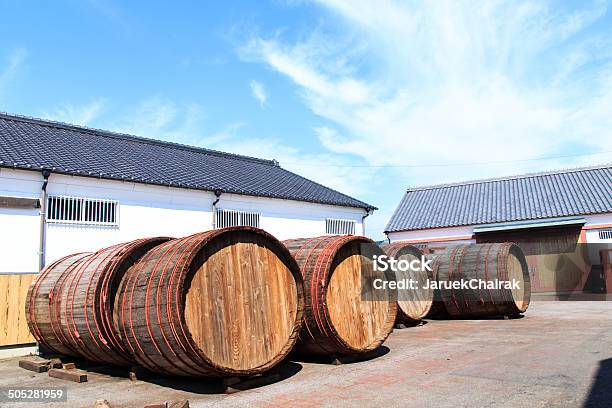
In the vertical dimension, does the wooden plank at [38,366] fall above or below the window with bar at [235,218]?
below

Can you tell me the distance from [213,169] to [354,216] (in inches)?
223

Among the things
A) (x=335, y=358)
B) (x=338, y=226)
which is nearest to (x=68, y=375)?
(x=335, y=358)

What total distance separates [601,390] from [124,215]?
10.7m

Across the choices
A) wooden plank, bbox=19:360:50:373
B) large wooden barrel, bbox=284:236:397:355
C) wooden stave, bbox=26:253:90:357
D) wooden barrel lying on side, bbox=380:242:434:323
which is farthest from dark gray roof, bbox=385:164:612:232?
wooden plank, bbox=19:360:50:373

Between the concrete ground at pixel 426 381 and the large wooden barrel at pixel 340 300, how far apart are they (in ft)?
1.17

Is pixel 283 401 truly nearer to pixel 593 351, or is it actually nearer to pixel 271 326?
pixel 271 326

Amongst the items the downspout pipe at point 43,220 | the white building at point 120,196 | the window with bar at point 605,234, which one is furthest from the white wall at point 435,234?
the downspout pipe at point 43,220

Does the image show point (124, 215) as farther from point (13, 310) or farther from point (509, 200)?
point (509, 200)

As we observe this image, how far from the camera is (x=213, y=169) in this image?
1809cm

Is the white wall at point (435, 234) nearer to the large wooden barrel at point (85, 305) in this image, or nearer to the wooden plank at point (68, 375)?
the large wooden barrel at point (85, 305)

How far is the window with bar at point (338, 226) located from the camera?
18578mm

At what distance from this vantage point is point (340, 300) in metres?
7.63

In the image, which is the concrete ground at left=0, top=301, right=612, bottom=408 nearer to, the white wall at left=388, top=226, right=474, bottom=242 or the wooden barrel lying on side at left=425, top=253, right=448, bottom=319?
the wooden barrel lying on side at left=425, top=253, right=448, bottom=319

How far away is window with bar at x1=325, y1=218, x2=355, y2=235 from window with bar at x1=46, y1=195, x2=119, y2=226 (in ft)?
26.6
